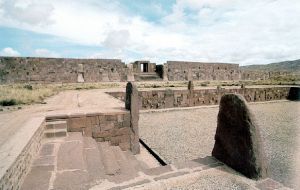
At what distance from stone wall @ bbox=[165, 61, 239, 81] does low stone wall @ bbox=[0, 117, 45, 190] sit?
24013mm

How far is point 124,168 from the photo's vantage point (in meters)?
4.56

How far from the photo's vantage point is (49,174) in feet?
11.3

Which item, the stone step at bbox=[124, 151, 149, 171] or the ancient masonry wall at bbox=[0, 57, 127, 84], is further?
the ancient masonry wall at bbox=[0, 57, 127, 84]

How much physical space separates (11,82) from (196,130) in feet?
62.5

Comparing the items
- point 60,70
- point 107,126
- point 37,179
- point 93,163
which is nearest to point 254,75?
point 60,70

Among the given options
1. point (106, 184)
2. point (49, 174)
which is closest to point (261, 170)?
point (106, 184)

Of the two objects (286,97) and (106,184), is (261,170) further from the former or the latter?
(286,97)

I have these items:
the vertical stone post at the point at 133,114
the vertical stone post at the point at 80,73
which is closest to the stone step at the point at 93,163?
the vertical stone post at the point at 133,114

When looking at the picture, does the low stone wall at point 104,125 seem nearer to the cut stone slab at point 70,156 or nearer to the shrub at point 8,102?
the cut stone slab at point 70,156

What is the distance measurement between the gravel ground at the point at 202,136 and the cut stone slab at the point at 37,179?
304cm

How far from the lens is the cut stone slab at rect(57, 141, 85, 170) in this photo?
12.2 feet

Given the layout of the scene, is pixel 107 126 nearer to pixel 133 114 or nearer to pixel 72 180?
pixel 133 114

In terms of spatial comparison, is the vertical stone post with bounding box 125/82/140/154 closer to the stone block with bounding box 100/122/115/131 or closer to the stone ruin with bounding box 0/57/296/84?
the stone block with bounding box 100/122/115/131

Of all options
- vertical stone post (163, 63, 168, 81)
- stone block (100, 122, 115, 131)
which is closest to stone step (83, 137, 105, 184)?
stone block (100, 122, 115, 131)
